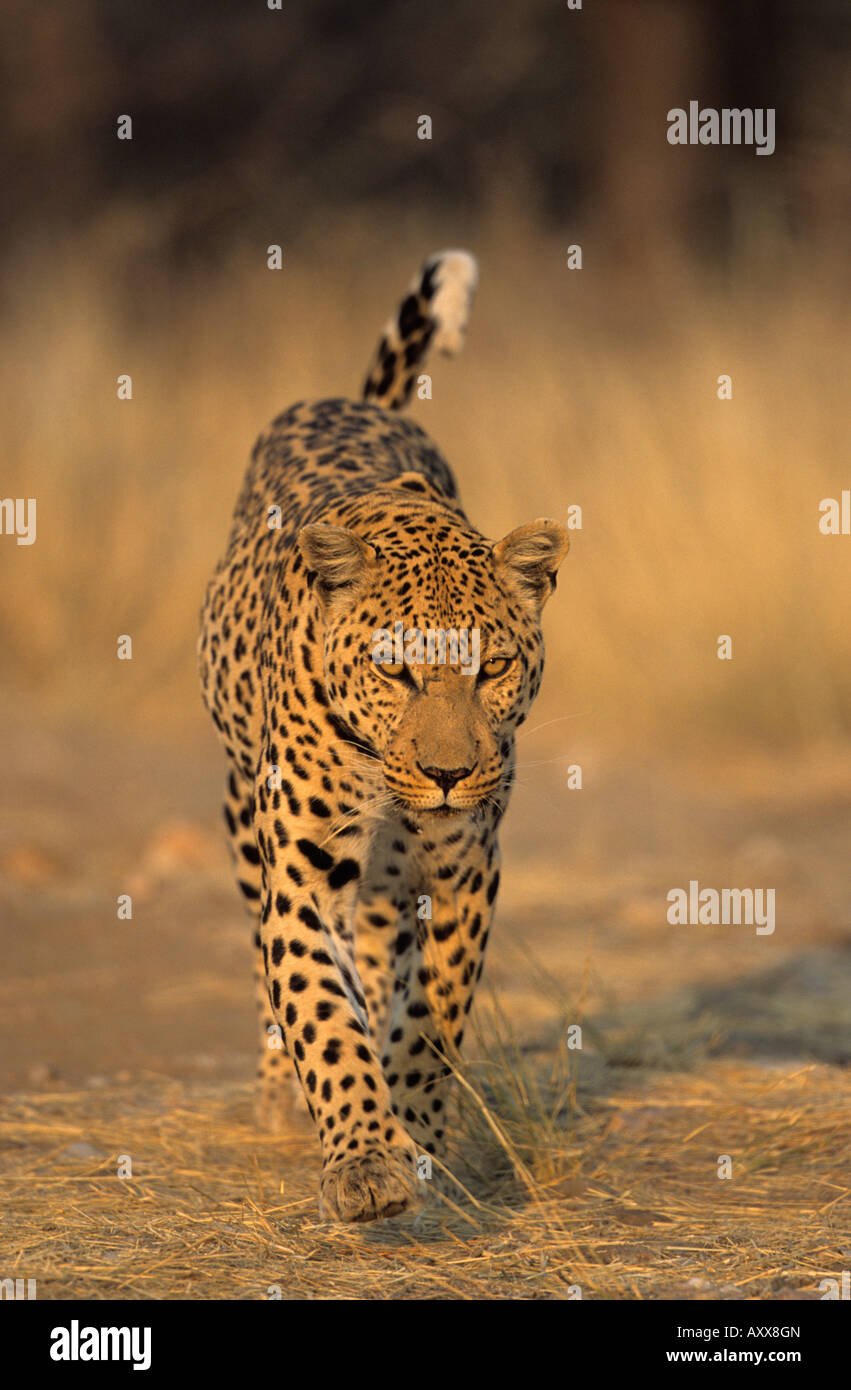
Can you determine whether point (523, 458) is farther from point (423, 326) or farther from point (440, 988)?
point (440, 988)

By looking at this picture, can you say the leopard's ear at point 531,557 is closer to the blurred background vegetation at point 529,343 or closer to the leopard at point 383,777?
the leopard at point 383,777

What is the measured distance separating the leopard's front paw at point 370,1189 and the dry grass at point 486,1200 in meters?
0.09

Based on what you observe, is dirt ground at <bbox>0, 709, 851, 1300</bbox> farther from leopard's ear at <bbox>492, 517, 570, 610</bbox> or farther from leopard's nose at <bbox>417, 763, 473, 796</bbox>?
leopard's nose at <bbox>417, 763, 473, 796</bbox>

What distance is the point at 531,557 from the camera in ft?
14.1

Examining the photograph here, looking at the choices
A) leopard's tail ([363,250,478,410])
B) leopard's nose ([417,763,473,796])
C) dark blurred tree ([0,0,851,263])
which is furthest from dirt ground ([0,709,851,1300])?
dark blurred tree ([0,0,851,263])

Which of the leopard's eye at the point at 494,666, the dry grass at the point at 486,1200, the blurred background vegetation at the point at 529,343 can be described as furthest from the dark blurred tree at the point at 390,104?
the leopard's eye at the point at 494,666

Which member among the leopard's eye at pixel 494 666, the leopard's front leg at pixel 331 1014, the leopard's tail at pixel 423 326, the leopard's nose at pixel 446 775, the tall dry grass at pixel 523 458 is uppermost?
the tall dry grass at pixel 523 458

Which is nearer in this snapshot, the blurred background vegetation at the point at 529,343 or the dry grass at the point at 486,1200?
the dry grass at the point at 486,1200

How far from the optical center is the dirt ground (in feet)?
13.2

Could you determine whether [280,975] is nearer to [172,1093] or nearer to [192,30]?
[172,1093]

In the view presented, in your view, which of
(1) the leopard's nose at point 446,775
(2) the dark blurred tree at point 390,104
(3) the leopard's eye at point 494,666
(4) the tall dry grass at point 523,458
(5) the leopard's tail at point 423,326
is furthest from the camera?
(2) the dark blurred tree at point 390,104

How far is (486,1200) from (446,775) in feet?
3.80

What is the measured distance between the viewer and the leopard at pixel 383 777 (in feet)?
13.3

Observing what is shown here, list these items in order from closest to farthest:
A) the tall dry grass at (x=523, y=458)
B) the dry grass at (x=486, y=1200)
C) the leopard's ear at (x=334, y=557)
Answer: the dry grass at (x=486, y=1200) < the leopard's ear at (x=334, y=557) < the tall dry grass at (x=523, y=458)
